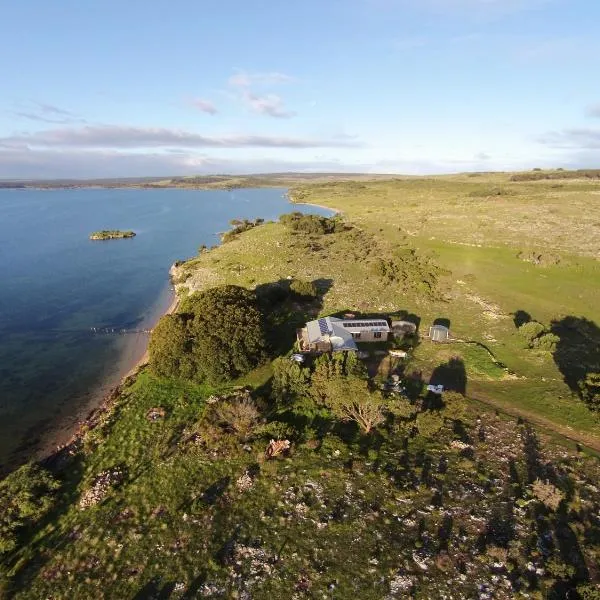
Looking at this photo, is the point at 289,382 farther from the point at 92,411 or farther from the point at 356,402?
the point at 92,411

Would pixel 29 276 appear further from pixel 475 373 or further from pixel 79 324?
pixel 475 373

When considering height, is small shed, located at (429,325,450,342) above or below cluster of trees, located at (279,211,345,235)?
below

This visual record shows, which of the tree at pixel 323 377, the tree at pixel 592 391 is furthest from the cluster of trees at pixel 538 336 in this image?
the tree at pixel 323 377

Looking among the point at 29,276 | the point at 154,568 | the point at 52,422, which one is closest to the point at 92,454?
the point at 52,422

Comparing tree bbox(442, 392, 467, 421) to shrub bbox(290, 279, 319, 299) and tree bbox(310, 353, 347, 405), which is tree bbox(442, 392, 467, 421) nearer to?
tree bbox(310, 353, 347, 405)

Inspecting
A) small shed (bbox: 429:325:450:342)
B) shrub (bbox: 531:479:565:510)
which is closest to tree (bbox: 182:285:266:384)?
small shed (bbox: 429:325:450:342)

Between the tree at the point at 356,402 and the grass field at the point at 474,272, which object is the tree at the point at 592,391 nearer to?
the grass field at the point at 474,272

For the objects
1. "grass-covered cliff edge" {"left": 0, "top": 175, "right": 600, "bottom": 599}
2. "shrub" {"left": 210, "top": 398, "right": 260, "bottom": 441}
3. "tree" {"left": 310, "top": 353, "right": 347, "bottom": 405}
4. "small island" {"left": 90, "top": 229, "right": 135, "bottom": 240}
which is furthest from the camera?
"small island" {"left": 90, "top": 229, "right": 135, "bottom": 240}
